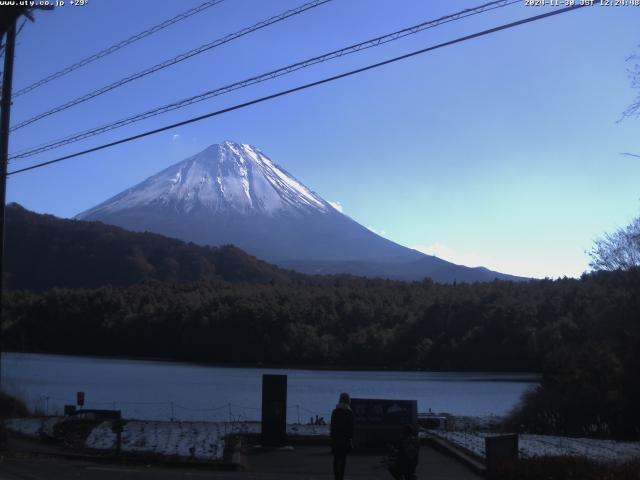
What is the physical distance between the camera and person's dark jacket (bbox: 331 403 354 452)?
13336mm

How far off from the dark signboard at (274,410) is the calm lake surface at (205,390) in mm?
10823

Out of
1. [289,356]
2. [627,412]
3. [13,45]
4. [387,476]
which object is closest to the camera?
[387,476]

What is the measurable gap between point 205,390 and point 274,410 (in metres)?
29.7

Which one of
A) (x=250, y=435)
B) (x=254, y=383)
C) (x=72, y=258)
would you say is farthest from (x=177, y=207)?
(x=250, y=435)

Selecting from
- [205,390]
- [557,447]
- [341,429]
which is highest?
[341,429]

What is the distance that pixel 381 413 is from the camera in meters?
19.0

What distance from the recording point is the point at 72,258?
11138 cm

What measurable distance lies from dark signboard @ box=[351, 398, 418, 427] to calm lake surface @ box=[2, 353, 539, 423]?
12586mm

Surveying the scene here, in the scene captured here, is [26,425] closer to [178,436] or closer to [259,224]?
[178,436]

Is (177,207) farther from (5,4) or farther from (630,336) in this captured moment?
(5,4)

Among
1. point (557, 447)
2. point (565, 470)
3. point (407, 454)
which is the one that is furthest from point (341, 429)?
point (557, 447)

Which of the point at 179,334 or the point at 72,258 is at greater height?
the point at 72,258

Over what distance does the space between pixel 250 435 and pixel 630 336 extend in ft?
45.4

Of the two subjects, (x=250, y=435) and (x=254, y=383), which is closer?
(x=250, y=435)
